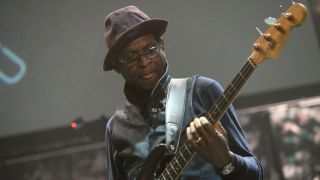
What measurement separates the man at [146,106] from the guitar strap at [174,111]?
18 mm

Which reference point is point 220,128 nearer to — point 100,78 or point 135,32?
point 135,32

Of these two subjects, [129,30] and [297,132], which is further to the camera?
[297,132]

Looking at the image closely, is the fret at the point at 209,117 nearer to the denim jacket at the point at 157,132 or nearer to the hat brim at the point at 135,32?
the denim jacket at the point at 157,132

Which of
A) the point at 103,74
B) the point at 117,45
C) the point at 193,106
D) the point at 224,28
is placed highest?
the point at 117,45

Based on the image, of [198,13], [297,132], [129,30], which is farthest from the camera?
[198,13]

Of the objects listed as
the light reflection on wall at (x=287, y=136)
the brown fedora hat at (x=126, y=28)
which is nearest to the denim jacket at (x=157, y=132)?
the brown fedora hat at (x=126, y=28)

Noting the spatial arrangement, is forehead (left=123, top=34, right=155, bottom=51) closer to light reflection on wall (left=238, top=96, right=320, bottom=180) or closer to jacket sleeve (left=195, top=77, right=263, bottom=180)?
jacket sleeve (left=195, top=77, right=263, bottom=180)

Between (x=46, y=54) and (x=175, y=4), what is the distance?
131 centimetres

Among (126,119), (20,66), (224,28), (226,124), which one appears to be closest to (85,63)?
(20,66)

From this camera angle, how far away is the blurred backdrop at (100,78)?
441cm

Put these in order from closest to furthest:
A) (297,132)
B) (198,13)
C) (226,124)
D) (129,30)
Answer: (226,124)
(129,30)
(297,132)
(198,13)

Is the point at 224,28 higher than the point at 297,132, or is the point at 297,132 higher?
the point at 224,28

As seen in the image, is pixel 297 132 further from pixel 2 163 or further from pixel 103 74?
pixel 2 163

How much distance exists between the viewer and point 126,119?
87.9 inches
